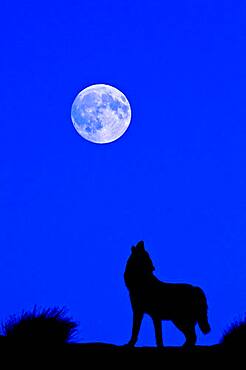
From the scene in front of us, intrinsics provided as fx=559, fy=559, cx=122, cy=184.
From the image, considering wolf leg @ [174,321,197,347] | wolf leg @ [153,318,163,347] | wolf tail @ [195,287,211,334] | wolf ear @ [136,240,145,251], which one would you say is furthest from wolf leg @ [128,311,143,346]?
wolf ear @ [136,240,145,251]

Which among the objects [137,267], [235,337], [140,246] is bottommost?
[235,337]

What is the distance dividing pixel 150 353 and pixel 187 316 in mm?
1892

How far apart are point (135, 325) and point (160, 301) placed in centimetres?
49

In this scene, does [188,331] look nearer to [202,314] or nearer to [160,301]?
[202,314]

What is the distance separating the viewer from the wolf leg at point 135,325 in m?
7.62

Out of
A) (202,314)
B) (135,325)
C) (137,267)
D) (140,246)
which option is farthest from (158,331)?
(140,246)

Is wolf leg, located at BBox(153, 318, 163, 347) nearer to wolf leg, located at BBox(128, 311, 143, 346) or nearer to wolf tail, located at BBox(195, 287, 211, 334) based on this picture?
wolf leg, located at BBox(128, 311, 143, 346)

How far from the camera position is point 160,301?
7.93 m

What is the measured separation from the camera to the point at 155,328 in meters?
7.86

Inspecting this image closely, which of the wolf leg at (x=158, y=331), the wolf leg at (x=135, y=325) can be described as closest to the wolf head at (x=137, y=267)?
the wolf leg at (x=135, y=325)

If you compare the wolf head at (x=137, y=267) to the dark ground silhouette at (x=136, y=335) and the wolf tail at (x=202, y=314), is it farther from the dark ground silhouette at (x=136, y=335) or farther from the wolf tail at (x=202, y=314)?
the wolf tail at (x=202, y=314)

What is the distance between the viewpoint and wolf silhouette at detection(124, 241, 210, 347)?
307 inches

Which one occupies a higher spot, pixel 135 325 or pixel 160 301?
pixel 160 301

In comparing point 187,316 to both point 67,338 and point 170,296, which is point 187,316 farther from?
point 67,338
